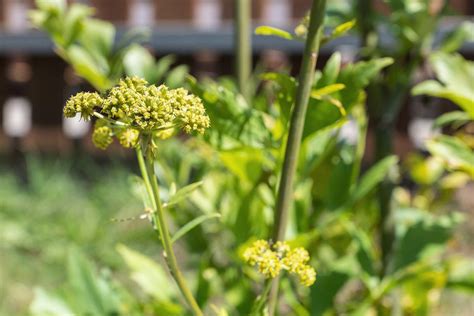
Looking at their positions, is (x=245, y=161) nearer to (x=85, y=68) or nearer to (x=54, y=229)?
(x=85, y=68)

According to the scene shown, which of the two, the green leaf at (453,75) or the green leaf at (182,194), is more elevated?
the green leaf at (453,75)

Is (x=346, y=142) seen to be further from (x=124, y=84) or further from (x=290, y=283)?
(x=124, y=84)

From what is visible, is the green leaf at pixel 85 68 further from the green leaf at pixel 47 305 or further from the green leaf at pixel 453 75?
the green leaf at pixel 453 75

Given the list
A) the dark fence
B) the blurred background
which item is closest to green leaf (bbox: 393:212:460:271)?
the blurred background

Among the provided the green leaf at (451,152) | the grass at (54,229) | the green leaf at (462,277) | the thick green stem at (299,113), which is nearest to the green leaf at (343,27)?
the thick green stem at (299,113)

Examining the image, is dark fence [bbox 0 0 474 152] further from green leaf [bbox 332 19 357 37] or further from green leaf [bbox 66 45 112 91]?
green leaf [bbox 332 19 357 37]

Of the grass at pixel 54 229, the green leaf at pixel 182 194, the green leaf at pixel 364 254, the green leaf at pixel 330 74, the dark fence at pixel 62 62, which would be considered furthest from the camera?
the dark fence at pixel 62 62

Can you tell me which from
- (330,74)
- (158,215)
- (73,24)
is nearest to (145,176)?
(158,215)
